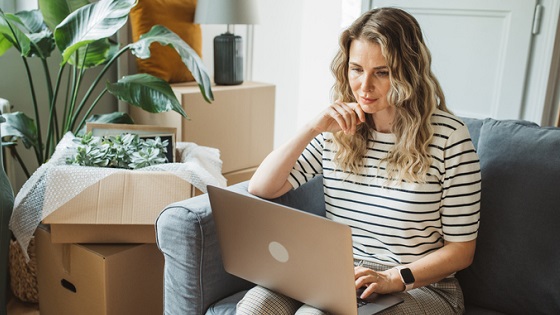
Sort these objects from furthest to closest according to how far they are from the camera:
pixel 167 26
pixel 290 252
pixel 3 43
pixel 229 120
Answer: pixel 229 120, pixel 167 26, pixel 3 43, pixel 290 252

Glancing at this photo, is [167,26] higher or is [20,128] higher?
[167,26]

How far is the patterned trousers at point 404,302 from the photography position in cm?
122

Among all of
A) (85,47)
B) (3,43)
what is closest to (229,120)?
(85,47)

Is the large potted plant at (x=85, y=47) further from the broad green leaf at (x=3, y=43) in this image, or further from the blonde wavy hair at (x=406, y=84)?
the blonde wavy hair at (x=406, y=84)

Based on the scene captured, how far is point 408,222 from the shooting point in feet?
4.49

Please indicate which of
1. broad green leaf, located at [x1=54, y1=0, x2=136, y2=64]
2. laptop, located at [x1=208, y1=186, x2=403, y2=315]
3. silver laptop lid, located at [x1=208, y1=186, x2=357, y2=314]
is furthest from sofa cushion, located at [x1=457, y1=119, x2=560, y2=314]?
broad green leaf, located at [x1=54, y1=0, x2=136, y2=64]

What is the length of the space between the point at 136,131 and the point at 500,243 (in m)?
1.17

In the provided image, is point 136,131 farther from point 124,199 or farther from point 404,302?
point 404,302

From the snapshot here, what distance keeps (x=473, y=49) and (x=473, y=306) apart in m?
1.40

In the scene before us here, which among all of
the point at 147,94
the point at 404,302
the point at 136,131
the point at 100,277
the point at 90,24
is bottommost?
the point at 100,277

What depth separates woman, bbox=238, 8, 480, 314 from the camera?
1.32m

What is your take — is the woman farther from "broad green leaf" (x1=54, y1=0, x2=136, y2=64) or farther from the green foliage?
"broad green leaf" (x1=54, y1=0, x2=136, y2=64)

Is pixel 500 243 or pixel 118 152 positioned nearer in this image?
pixel 500 243

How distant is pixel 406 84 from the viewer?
1327 millimetres
